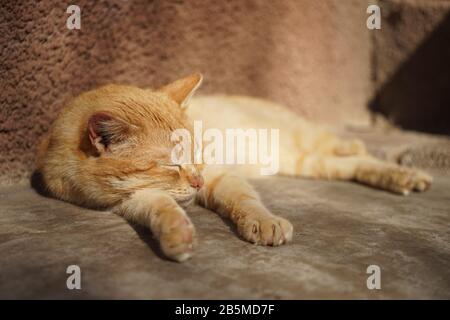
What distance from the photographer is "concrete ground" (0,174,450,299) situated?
1324mm

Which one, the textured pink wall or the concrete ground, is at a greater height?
the textured pink wall

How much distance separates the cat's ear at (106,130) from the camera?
5.67 ft

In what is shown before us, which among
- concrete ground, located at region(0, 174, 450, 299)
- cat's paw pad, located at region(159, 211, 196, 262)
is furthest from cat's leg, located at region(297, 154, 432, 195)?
cat's paw pad, located at region(159, 211, 196, 262)

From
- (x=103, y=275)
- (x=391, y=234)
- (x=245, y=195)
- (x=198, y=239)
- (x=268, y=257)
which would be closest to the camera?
(x=103, y=275)

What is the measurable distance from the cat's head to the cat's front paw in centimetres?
33

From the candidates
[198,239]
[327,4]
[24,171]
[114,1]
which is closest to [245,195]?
[198,239]

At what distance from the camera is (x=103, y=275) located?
1.38 meters

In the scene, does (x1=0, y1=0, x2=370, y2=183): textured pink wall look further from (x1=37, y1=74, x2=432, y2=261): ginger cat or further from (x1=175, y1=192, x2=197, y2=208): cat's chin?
(x1=175, y1=192, x2=197, y2=208): cat's chin

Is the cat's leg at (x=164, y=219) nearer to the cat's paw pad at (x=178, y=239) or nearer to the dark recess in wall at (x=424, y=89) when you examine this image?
the cat's paw pad at (x=178, y=239)

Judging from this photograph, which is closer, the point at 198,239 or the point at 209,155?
the point at 198,239

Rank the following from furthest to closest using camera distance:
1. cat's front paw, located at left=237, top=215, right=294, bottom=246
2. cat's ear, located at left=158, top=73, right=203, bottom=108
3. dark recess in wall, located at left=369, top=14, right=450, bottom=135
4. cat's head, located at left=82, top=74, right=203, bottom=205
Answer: dark recess in wall, located at left=369, top=14, right=450, bottom=135
cat's ear, located at left=158, top=73, right=203, bottom=108
cat's head, located at left=82, top=74, right=203, bottom=205
cat's front paw, located at left=237, top=215, right=294, bottom=246

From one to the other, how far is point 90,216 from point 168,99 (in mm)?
648

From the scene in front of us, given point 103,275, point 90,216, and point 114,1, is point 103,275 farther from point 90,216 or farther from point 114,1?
point 114,1

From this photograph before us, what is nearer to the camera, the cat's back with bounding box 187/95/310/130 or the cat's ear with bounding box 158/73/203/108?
the cat's ear with bounding box 158/73/203/108
